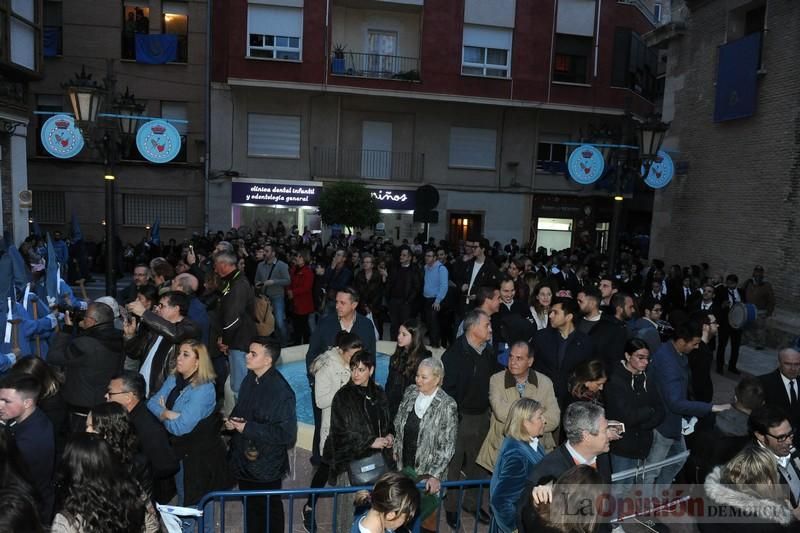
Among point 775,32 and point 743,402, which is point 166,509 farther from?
point 775,32

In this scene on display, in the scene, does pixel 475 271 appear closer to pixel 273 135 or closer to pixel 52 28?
pixel 273 135

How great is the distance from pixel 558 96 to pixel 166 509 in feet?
73.5

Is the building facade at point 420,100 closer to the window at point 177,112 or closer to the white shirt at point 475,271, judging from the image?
the window at point 177,112

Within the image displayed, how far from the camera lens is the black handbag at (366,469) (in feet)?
13.2

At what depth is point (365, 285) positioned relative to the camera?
1006 cm

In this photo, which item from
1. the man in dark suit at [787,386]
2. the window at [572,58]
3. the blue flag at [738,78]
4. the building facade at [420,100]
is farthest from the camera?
the window at [572,58]

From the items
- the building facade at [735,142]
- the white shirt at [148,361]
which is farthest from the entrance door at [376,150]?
the white shirt at [148,361]

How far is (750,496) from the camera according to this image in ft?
10.5

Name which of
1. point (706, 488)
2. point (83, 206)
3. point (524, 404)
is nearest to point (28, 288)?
point (524, 404)

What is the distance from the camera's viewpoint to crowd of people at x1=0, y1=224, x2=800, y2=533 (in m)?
3.08

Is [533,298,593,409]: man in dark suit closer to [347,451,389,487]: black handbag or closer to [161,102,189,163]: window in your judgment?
[347,451,389,487]: black handbag

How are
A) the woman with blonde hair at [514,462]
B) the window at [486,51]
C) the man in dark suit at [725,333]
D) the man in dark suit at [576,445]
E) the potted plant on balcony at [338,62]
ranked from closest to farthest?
the man in dark suit at [576,445], the woman with blonde hair at [514,462], the man in dark suit at [725,333], the potted plant on balcony at [338,62], the window at [486,51]

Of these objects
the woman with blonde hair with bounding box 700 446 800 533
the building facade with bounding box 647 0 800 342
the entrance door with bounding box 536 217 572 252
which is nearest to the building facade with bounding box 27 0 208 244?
the entrance door with bounding box 536 217 572 252

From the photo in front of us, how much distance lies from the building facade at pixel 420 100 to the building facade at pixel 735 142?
565 cm
